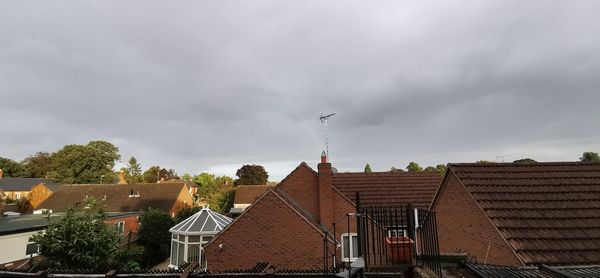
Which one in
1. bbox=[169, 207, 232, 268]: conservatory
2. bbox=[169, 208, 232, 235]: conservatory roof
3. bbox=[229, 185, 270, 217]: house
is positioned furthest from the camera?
bbox=[229, 185, 270, 217]: house

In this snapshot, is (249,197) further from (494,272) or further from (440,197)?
(494,272)

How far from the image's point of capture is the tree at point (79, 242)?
10695 mm

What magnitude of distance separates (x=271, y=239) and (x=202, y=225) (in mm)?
7767

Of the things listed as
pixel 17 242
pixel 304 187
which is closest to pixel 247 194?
pixel 17 242

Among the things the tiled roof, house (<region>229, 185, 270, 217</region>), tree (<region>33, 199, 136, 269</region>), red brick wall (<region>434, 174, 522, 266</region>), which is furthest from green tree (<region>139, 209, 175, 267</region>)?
the tiled roof

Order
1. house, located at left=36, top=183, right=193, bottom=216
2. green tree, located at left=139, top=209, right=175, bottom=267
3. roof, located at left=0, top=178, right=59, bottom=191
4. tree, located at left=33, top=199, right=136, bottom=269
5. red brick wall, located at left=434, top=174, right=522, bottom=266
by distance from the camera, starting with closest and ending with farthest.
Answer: red brick wall, located at left=434, top=174, right=522, bottom=266
tree, located at left=33, top=199, right=136, bottom=269
green tree, located at left=139, top=209, right=175, bottom=267
house, located at left=36, top=183, right=193, bottom=216
roof, located at left=0, top=178, right=59, bottom=191

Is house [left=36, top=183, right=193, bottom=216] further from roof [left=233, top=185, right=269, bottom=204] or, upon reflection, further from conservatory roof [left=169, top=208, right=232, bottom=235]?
conservatory roof [left=169, top=208, right=232, bottom=235]

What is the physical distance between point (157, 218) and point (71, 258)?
17.4 metres

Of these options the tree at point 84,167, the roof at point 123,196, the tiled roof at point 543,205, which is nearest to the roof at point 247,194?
the roof at point 123,196

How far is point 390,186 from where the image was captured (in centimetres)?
2048

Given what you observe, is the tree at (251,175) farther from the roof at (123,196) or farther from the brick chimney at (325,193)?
the brick chimney at (325,193)

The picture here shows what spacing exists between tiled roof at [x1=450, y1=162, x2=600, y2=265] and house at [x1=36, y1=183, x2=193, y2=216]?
127ft

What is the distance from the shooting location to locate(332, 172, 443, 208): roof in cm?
1931

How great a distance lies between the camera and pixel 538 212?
8484mm
